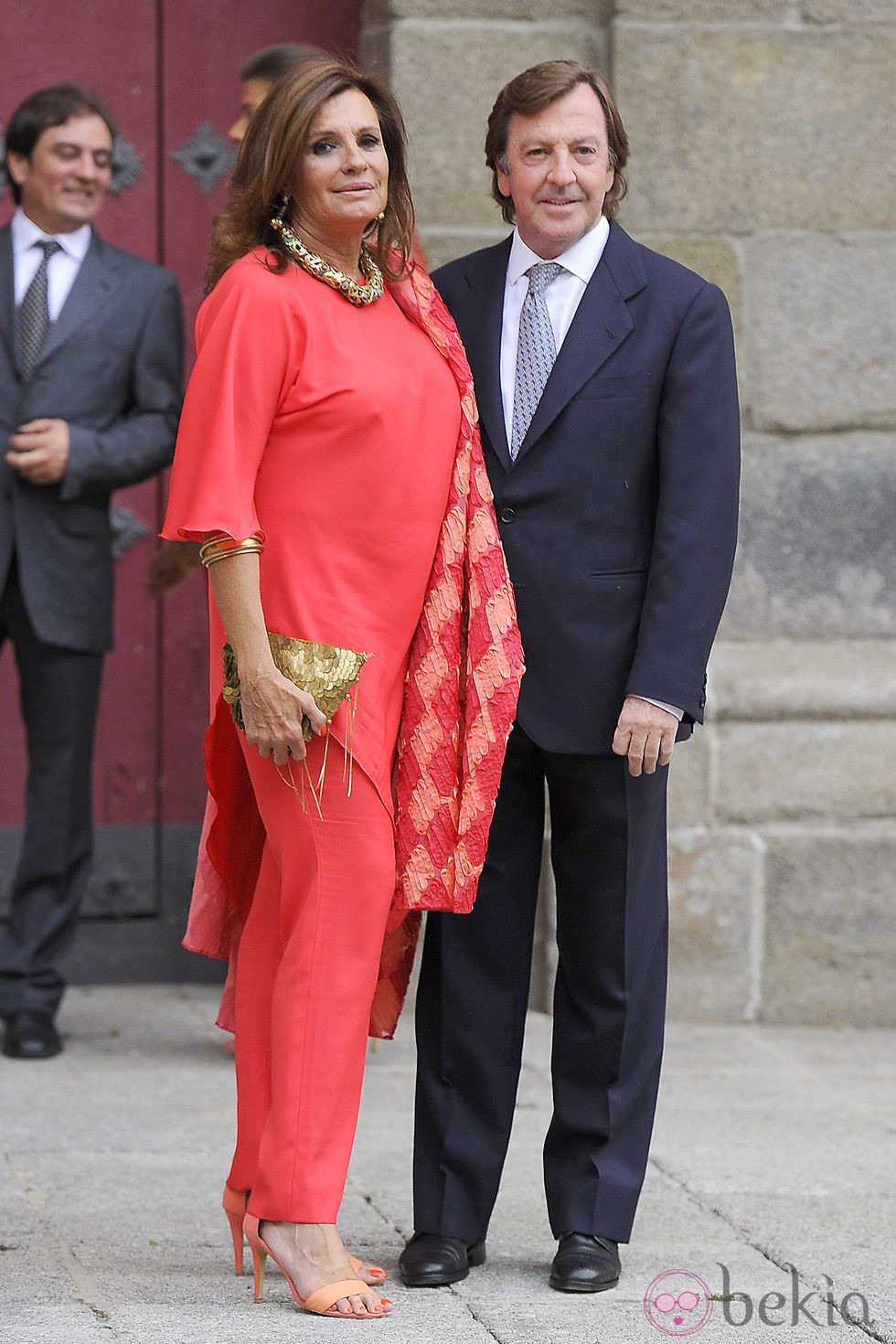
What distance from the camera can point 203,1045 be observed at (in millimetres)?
4508

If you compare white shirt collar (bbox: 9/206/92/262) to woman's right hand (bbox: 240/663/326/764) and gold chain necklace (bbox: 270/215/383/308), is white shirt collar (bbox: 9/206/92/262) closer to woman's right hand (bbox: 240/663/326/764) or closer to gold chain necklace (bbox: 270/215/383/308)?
gold chain necklace (bbox: 270/215/383/308)

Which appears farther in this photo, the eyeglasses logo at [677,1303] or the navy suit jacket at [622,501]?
the navy suit jacket at [622,501]

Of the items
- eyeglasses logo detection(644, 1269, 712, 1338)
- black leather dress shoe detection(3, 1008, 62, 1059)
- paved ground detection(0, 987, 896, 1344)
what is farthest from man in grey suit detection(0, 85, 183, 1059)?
eyeglasses logo detection(644, 1269, 712, 1338)

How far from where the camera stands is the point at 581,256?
9.76ft

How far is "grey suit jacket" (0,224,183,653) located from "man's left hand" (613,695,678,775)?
1893 millimetres

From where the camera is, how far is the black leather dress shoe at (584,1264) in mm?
2906

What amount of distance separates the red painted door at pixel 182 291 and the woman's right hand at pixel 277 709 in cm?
235

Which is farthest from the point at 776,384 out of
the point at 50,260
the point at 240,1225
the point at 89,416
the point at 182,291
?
the point at 240,1225

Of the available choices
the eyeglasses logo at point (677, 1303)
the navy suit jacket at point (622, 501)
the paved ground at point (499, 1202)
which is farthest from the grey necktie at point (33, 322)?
the eyeglasses logo at point (677, 1303)

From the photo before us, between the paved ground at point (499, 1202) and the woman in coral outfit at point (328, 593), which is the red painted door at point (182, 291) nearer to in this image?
the paved ground at point (499, 1202)

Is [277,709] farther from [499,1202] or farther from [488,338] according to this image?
[499,1202]

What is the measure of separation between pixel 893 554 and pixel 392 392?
2.38 m

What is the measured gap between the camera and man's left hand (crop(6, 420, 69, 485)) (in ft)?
14.1

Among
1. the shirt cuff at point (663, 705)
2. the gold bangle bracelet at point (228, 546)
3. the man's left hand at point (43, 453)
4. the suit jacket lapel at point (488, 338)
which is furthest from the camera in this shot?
the man's left hand at point (43, 453)
